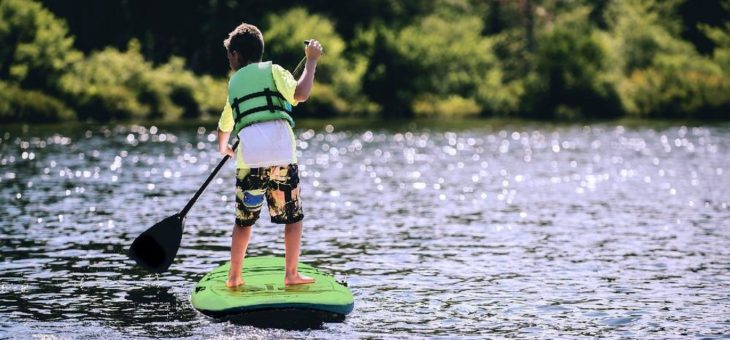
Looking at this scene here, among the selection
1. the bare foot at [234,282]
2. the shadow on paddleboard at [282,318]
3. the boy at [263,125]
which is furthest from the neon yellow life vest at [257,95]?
the shadow on paddleboard at [282,318]

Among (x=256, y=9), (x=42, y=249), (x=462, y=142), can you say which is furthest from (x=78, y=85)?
(x=42, y=249)

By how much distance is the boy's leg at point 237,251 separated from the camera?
12.6 m

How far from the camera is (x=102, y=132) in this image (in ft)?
176

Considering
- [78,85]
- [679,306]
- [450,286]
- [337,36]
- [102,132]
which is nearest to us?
[679,306]

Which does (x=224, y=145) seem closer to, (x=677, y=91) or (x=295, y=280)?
(x=295, y=280)

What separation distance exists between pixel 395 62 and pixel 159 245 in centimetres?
6624

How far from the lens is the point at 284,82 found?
40.1ft

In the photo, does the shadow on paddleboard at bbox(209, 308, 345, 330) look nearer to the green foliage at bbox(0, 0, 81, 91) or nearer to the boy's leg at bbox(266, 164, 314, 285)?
the boy's leg at bbox(266, 164, 314, 285)

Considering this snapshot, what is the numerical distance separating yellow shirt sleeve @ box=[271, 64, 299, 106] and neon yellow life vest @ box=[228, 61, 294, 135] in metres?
0.05

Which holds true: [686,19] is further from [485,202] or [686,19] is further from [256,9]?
[485,202]

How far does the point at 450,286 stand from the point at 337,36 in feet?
222

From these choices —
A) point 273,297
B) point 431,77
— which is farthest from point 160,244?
point 431,77

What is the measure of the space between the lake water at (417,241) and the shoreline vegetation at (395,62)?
2618cm

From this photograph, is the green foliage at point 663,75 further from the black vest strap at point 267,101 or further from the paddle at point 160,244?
the black vest strap at point 267,101
